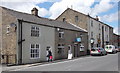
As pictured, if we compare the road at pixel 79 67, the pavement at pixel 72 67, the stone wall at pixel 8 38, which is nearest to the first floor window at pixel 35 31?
the stone wall at pixel 8 38

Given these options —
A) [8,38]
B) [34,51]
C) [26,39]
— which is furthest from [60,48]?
[8,38]

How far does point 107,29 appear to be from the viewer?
47438 mm

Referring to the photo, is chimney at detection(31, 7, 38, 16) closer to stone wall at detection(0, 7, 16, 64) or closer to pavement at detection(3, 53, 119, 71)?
stone wall at detection(0, 7, 16, 64)

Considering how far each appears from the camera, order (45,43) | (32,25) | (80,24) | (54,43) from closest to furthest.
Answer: (32,25) < (45,43) < (54,43) < (80,24)

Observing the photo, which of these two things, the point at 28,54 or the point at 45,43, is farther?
the point at 45,43

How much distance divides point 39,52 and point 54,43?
11.3ft

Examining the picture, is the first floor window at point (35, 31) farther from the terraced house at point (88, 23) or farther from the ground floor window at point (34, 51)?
the terraced house at point (88, 23)

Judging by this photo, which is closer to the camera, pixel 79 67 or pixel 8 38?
pixel 79 67

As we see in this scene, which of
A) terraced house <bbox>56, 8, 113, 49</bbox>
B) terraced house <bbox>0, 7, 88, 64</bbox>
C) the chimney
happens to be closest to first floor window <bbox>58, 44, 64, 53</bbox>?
terraced house <bbox>0, 7, 88, 64</bbox>

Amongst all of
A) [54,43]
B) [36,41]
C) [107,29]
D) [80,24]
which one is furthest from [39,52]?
[107,29]

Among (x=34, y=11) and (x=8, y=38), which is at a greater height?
(x=34, y=11)

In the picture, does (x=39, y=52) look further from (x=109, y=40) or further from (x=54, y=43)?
(x=109, y=40)

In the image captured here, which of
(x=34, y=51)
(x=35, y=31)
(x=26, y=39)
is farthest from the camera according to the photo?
(x=35, y=31)

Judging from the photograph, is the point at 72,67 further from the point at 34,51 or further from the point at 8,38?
the point at 8,38
